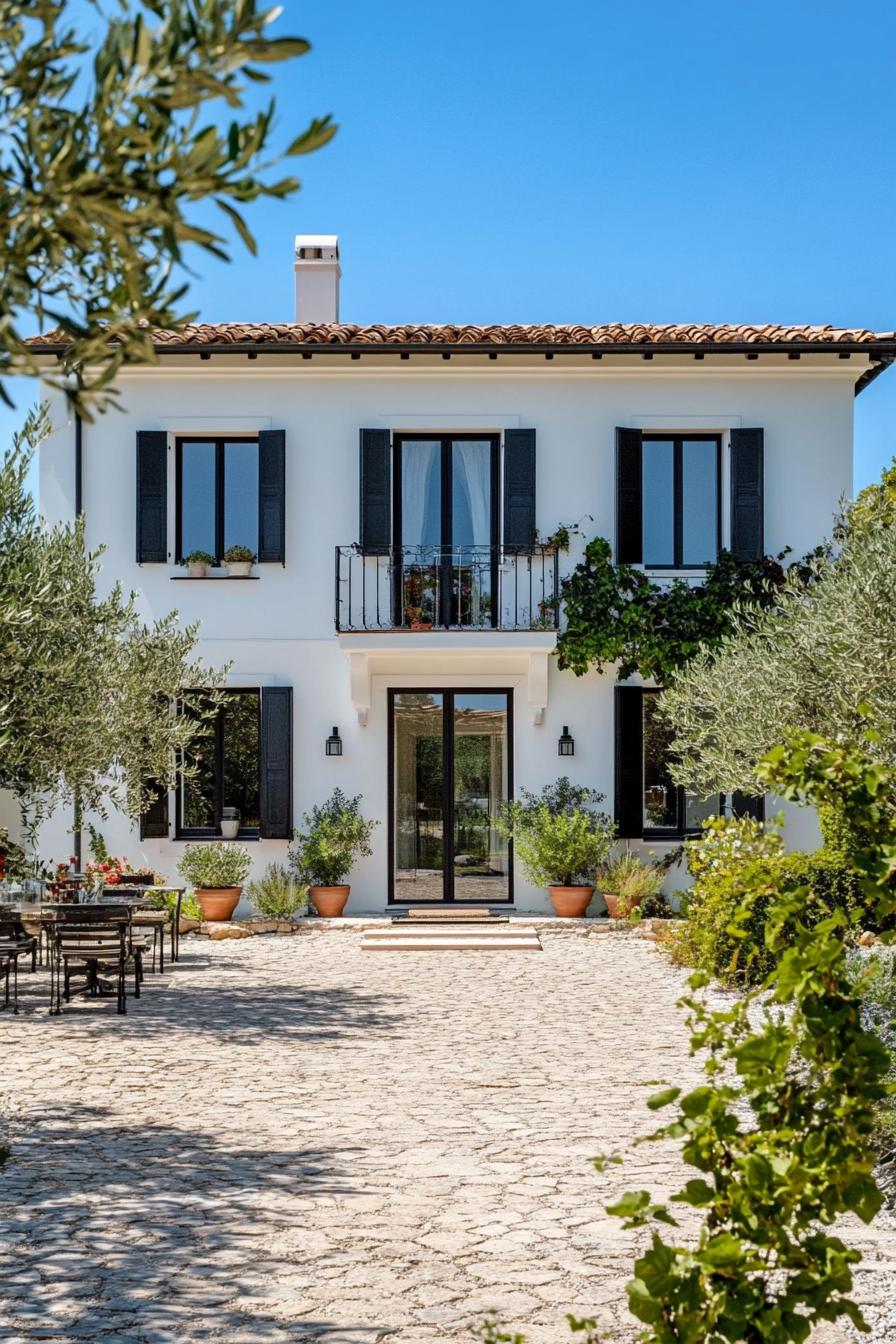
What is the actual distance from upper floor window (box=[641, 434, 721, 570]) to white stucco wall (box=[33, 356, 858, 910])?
1.20ft

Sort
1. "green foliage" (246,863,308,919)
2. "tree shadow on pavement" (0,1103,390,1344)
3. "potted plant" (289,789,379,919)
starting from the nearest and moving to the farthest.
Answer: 1. "tree shadow on pavement" (0,1103,390,1344)
2. "green foliage" (246,863,308,919)
3. "potted plant" (289,789,379,919)

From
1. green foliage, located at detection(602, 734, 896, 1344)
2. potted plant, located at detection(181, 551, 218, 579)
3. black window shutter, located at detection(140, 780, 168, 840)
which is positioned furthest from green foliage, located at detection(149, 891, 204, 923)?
green foliage, located at detection(602, 734, 896, 1344)

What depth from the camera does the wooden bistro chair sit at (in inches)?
399

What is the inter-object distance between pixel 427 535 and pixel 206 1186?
11.4 metres

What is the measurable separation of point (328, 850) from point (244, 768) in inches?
62.0

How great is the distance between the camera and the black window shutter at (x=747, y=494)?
628 inches

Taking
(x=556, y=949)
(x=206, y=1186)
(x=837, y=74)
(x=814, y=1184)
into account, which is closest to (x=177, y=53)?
(x=814, y=1184)

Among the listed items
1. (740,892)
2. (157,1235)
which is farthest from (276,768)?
(157,1235)

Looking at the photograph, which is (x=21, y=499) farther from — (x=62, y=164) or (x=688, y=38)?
(x=62, y=164)

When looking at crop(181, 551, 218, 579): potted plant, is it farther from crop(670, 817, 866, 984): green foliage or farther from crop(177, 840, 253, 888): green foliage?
crop(670, 817, 866, 984): green foliage

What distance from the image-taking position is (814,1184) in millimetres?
2871

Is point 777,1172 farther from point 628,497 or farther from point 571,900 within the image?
point 628,497

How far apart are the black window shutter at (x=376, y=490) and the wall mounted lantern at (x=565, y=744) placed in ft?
10.0

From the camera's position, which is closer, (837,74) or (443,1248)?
(443,1248)
